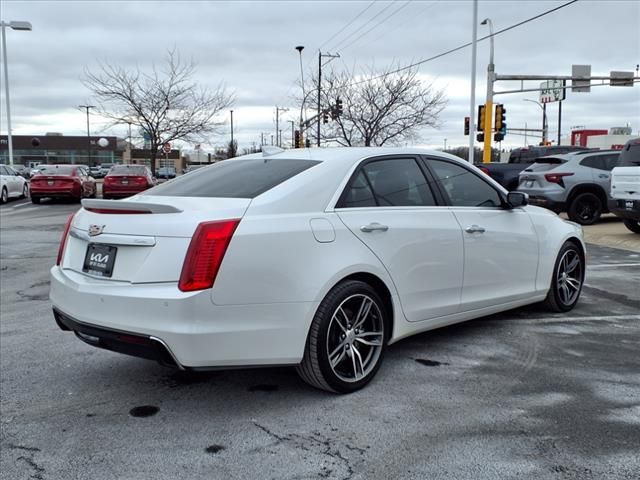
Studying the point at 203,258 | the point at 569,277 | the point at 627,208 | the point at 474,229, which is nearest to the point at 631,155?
the point at 627,208

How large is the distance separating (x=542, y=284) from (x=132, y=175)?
737 inches

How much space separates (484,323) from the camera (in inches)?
221

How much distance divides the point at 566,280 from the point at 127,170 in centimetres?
1913

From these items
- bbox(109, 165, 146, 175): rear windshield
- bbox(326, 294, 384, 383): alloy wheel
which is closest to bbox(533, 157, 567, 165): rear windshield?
bbox(326, 294, 384, 383): alloy wheel

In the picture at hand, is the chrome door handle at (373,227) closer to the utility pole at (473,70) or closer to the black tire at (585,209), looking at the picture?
the black tire at (585,209)

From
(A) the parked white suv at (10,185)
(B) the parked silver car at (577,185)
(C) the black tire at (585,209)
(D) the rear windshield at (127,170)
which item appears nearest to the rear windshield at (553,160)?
(B) the parked silver car at (577,185)

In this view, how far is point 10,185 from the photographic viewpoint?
23297 millimetres

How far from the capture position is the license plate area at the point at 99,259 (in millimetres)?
3592

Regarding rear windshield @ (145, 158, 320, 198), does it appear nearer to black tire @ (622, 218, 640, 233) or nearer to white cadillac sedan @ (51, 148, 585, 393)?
white cadillac sedan @ (51, 148, 585, 393)

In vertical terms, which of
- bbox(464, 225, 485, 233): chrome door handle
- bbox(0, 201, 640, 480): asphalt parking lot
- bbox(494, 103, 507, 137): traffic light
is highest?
bbox(494, 103, 507, 137): traffic light

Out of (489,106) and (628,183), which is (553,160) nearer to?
(628,183)

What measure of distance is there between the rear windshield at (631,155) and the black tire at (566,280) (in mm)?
6056

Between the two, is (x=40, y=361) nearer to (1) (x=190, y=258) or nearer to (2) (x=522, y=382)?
(1) (x=190, y=258)

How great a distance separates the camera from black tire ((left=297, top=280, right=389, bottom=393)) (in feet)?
12.1
